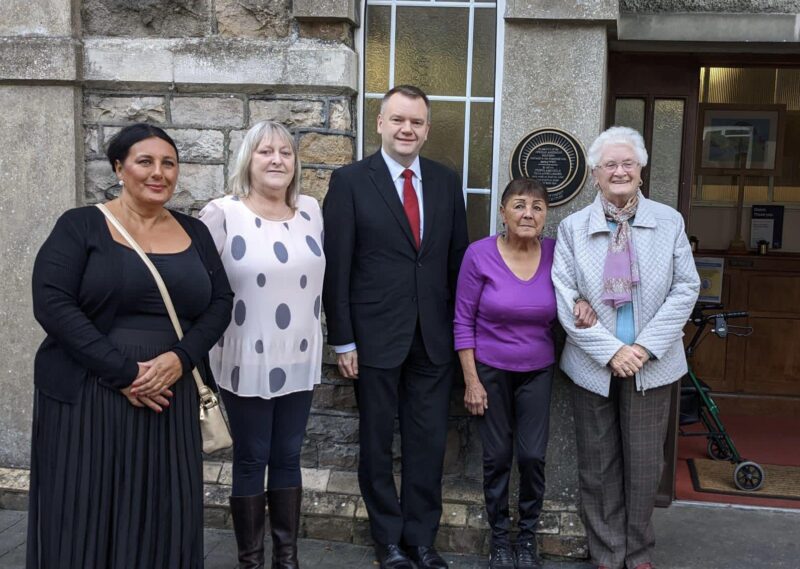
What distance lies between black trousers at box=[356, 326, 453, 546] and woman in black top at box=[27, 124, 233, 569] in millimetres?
1008

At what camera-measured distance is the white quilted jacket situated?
3.95 meters

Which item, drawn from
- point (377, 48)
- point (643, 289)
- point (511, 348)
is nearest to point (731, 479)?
point (643, 289)

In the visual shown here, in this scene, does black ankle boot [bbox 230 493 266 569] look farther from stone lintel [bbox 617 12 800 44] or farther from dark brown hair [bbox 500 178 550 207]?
A: stone lintel [bbox 617 12 800 44]

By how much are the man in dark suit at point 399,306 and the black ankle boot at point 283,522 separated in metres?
0.41

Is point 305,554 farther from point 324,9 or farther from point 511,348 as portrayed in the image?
point 324,9

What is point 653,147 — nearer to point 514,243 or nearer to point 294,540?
point 514,243

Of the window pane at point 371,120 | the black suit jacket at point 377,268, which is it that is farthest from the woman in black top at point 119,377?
the window pane at point 371,120

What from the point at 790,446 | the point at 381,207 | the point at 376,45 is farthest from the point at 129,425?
the point at 790,446

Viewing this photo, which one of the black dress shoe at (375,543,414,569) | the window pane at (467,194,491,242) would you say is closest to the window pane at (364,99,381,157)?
the window pane at (467,194,491,242)

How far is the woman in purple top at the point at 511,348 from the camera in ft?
13.3

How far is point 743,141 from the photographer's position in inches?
316

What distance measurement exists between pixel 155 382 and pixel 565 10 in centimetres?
263

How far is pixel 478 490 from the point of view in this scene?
468 cm

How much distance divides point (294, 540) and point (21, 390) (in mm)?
1913
